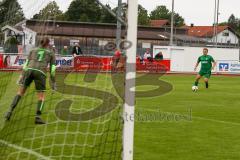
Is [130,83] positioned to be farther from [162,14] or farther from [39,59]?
[162,14]

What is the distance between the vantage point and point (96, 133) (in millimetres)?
11086

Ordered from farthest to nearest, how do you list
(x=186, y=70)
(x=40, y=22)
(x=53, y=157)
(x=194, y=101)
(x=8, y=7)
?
(x=186, y=70) < (x=194, y=101) < (x=8, y=7) < (x=40, y=22) < (x=53, y=157)

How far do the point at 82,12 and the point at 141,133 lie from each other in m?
3.00

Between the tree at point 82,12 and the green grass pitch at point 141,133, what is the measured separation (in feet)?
5.85

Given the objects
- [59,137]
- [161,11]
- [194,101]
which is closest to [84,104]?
[194,101]

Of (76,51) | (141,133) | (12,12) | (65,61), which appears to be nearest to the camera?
(12,12)

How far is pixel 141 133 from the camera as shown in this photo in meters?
11.4

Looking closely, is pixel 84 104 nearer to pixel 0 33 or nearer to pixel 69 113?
pixel 69 113

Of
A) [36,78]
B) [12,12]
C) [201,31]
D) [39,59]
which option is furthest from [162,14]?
[12,12]

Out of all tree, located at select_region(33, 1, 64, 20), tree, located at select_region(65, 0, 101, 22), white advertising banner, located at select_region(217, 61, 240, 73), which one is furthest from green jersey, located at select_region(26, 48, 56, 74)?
white advertising banner, located at select_region(217, 61, 240, 73)

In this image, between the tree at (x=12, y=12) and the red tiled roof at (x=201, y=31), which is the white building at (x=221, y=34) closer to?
the red tiled roof at (x=201, y=31)

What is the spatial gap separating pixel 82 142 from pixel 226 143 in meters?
2.77

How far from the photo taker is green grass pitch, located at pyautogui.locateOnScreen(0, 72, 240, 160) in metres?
9.22

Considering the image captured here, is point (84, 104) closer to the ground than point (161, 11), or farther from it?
closer to the ground
